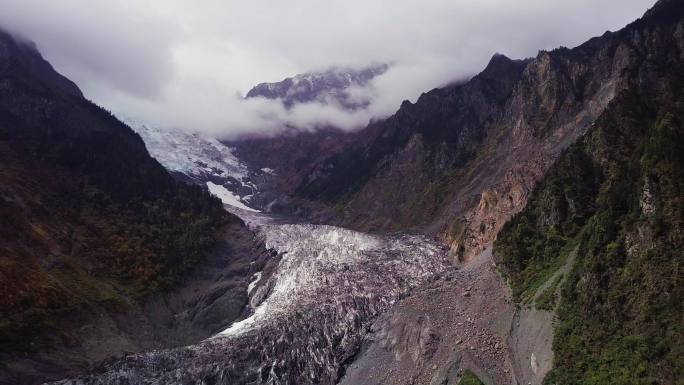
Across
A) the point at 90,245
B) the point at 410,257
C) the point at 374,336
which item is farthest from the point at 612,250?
the point at 90,245

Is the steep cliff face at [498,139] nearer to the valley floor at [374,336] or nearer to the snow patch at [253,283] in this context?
the valley floor at [374,336]

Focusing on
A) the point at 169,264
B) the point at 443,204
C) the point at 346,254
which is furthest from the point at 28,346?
the point at 443,204

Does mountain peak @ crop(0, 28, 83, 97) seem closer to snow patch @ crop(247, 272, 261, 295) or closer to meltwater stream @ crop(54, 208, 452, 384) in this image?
snow patch @ crop(247, 272, 261, 295)

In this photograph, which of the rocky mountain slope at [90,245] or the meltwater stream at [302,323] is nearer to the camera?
the meltwater stream at [302,323]

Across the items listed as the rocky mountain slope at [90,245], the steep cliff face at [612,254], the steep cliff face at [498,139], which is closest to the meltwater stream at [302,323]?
the rocky mountain slope at [90,245]

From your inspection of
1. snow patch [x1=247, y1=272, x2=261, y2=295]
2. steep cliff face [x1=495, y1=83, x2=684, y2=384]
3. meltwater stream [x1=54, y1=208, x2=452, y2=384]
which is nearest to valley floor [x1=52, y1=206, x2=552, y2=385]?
meltwater stream [x1=54, y1=208, x2=452, y2=384]

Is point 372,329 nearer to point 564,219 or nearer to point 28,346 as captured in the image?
point 564,219

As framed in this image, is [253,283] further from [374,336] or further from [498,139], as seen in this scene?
[498,139]
